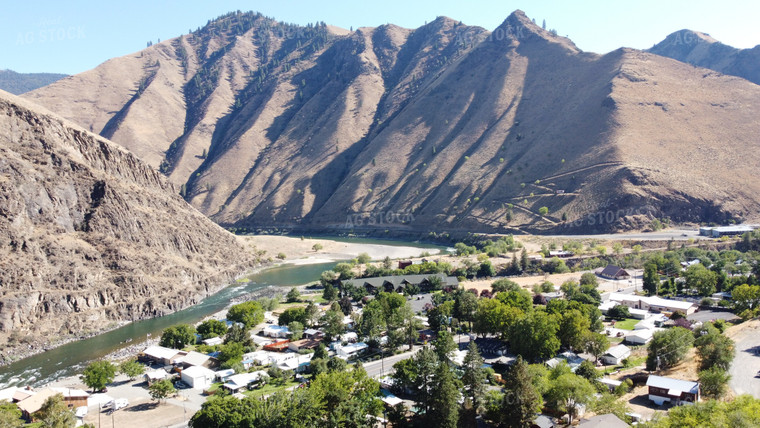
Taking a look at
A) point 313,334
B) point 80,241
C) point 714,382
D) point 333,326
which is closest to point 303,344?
point 313,334

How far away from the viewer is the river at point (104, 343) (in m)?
45.9

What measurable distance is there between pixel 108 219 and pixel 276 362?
148ft

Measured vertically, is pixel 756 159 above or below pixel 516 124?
below

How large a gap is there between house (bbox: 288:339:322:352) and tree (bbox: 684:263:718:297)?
4584 cm

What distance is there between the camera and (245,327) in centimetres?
5309

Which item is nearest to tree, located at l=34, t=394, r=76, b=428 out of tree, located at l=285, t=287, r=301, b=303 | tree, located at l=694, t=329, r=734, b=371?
tree, located at l=285, t=287, r=301, b=303

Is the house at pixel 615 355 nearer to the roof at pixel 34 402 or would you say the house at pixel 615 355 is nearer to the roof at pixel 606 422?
the roof at pixel 606 422

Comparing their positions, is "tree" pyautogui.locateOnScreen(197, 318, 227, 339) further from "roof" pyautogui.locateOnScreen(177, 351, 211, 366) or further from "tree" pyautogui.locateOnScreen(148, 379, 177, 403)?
"tree" pyautogui.locateOnScreen(148, 379, 177, 403)

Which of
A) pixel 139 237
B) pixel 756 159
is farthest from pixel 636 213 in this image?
pixel 139 237

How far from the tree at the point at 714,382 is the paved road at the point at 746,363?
170cm

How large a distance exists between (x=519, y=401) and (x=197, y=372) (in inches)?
1039

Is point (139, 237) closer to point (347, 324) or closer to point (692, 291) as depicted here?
point (347, 324)

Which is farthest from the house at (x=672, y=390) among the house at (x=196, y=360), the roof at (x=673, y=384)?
the house at (x=196, y=360)

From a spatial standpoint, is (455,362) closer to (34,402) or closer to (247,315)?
(247,315)
